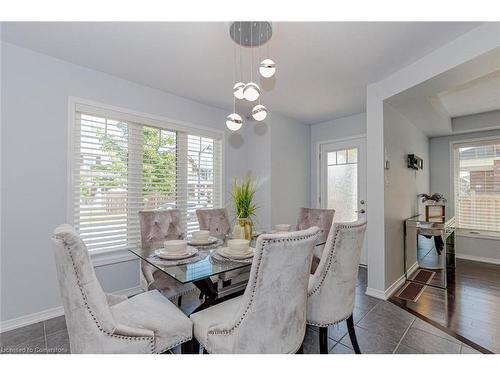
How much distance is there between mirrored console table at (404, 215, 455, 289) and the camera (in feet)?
10.1

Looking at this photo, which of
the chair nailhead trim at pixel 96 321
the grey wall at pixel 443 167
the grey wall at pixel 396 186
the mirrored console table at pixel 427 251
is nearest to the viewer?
the chair nailhead trim at pixel 96 321

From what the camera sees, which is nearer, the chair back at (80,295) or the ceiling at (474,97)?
the chair back at (80,295)

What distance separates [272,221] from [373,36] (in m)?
2.54

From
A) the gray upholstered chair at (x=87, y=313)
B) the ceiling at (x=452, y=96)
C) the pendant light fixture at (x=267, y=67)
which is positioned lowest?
the gray upholstered chair at (x=87, y=313)

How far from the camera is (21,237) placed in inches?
82.4

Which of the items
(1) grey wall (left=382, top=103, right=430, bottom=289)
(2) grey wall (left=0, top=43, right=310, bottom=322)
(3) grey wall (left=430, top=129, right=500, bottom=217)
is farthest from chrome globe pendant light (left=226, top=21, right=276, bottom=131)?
(3) grey wall (left=430, top=129, right=500, bottom=217)

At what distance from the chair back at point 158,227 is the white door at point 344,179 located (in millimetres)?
2734

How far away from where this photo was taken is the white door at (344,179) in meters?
3.83

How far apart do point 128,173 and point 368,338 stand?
289 cm

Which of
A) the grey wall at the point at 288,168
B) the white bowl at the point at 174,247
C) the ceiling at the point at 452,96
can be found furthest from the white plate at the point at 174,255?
the ceiling at the point at 452,96

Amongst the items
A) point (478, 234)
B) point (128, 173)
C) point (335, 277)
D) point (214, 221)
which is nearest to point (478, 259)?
point (478, 234)

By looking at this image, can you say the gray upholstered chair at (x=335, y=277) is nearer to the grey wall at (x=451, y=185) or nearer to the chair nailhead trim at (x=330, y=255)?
the chair nailhead trim at (x=330, y=255)

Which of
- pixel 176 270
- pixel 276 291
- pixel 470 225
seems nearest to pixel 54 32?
pixel 176 270

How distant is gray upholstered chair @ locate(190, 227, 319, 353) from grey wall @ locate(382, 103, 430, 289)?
2081 millimetres
